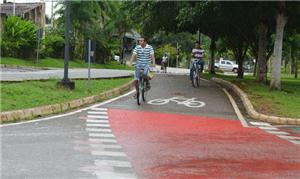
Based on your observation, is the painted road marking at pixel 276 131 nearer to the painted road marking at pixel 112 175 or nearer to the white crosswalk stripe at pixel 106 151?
the white crosswalk stripe at pixel 106 151

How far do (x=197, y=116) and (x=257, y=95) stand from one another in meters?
4.97

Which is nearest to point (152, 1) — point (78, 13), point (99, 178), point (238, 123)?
point (238, 123)

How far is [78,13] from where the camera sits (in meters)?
54.0

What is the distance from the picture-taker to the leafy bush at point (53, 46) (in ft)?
156

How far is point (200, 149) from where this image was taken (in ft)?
32.3

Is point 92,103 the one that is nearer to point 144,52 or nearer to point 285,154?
point 144,52

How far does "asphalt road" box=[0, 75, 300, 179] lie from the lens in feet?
25.9

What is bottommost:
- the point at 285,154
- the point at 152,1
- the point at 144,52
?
the point at 285,154

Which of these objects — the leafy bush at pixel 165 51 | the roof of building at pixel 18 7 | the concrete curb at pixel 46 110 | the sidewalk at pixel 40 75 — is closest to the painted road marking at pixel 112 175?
the concrete curb at pixel 46 110

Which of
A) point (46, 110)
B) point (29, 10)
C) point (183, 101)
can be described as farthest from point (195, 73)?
point (29, 10)

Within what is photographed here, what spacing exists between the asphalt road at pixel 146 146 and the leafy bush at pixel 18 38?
1098 inches

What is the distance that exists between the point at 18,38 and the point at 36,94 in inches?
1112

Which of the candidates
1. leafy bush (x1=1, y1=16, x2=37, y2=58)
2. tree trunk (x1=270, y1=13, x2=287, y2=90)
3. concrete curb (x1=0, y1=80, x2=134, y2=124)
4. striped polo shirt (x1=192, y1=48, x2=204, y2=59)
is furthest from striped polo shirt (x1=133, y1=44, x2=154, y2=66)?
leafy bush (x1=1, y1=16, x2=37, y2=58)

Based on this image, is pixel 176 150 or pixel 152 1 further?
pixel 152 1
